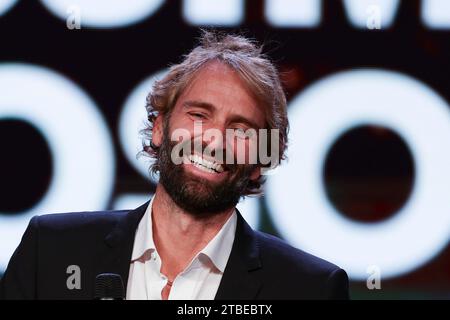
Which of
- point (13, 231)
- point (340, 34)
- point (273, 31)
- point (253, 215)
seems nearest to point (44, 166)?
point (13, 231)

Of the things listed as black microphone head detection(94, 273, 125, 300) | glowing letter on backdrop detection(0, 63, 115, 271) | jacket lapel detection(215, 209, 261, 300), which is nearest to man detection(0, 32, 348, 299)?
jacket lapel detection(215, 209, 261, 300)

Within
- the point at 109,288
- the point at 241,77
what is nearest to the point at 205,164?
the point at 241,77

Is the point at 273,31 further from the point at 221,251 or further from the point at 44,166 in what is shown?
the point at 221,251

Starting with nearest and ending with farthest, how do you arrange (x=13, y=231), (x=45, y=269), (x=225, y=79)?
(x=45, y=269) < (x=225, y=79) < (x=13, y=231)

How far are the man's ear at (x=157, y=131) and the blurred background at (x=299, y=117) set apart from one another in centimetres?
58

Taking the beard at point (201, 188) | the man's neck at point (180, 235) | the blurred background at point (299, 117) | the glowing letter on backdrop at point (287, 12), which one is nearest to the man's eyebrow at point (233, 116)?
the beard at point (201, 188)

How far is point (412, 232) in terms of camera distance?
2.97 metres

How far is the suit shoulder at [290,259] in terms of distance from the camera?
2074 mm

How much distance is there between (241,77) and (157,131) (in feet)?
0.90

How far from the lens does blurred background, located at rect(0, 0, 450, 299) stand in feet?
9.54

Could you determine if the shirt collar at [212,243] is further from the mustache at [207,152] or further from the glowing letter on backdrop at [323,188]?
the glowing letter on backdrop at [323,188]

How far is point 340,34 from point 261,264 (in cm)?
120

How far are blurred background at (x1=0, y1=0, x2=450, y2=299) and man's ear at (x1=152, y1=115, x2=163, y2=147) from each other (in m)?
0.58

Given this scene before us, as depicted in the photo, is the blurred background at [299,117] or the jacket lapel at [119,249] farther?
Result: the blurred background at [299,117]
